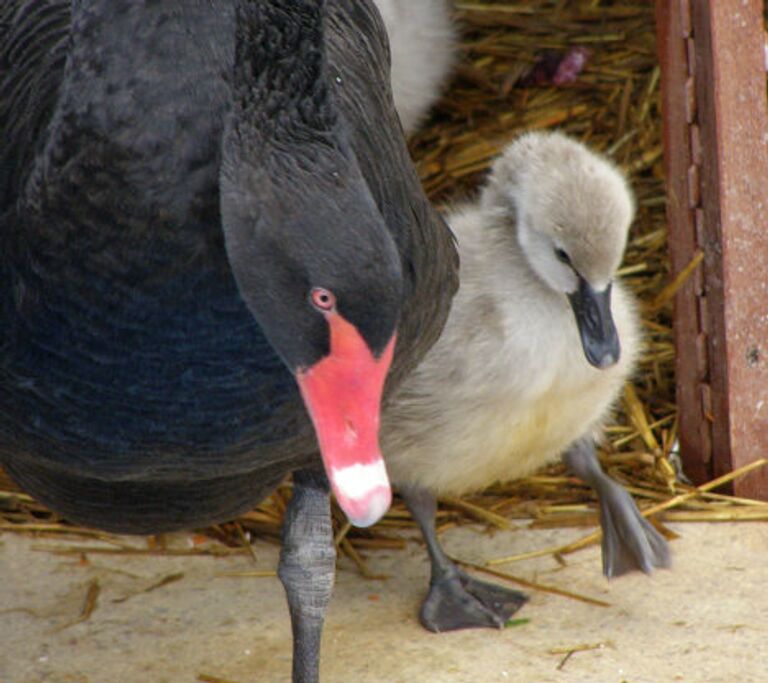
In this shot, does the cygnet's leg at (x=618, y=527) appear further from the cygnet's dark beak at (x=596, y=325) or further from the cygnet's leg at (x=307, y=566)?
the cygnet's leg at (x=307, y=566)

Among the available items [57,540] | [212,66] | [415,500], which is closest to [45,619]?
[57,540]

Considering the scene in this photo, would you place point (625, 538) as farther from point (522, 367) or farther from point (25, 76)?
point (25, 76)

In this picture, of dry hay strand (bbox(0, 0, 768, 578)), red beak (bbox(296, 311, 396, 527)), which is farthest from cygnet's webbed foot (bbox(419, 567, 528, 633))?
red beak (bbox(296, 311, 396, 527))

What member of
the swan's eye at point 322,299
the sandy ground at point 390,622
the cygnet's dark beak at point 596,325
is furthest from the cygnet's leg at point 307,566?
the swan's eye at point 322,299

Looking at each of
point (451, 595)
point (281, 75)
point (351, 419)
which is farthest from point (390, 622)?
point (281, 75)

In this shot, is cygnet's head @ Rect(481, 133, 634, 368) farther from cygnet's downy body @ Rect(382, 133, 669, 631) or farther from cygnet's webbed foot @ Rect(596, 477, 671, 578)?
cygnet's webbed foot @ Rect(596, 477, 671, 578)

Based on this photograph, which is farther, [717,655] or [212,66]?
[717,655]

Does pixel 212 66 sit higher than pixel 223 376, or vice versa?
pixel 212 66

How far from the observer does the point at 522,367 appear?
2648mm

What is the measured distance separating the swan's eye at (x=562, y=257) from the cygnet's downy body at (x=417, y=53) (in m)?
0.99

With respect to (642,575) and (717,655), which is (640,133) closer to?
(642,575)

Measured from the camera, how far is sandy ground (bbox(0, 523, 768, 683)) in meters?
2.50

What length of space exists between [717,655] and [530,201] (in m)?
0.81

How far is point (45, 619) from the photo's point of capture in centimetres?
268
